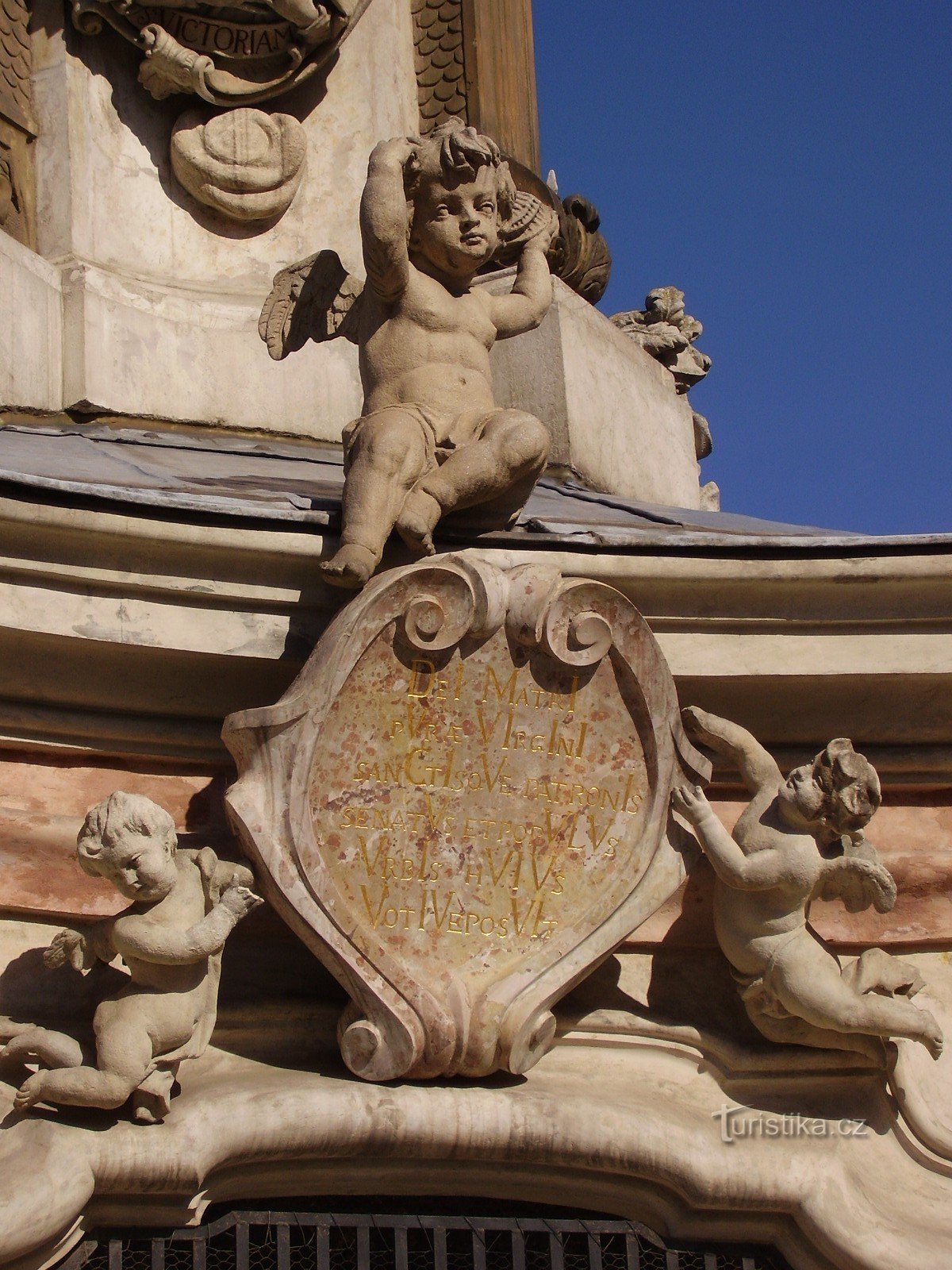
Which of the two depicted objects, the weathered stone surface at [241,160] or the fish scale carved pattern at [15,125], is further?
the weathered stone surface at [241,160]

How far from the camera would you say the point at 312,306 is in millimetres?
4863

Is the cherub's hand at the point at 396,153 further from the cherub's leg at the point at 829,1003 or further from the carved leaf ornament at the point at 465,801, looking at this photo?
the cherub's leg at the point at 829,1003

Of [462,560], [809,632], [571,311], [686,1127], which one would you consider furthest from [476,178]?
[686,1127]

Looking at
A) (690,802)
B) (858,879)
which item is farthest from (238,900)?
(858,879)

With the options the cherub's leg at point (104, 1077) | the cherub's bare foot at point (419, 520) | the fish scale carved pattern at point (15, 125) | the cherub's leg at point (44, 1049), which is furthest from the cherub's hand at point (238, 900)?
the fish scale carved pattern at point (15, 125)

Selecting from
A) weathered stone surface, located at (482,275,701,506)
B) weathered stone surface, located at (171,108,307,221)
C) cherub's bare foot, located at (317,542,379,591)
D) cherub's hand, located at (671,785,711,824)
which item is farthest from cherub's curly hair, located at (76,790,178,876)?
weathered stone surface, located at (171,108,307,221)

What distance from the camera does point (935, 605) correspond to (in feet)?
14.5

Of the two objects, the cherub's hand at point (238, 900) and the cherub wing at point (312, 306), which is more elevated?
the cherub wing at point (312, 306)

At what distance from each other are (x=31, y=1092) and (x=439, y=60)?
4568 mm

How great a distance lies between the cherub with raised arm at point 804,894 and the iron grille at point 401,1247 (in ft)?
1.79

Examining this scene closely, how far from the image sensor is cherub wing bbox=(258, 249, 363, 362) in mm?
4852

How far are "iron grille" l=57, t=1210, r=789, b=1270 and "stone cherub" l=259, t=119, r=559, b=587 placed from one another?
1.39 metres

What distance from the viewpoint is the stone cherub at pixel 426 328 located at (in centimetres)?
420

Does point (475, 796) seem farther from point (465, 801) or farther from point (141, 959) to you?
point (141, 959)
